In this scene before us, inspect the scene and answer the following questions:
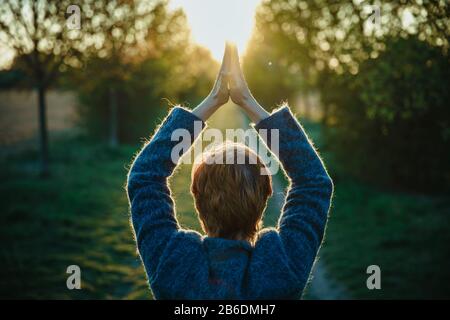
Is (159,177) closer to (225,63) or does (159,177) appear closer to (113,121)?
(225,63)

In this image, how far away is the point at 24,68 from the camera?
12219 mm

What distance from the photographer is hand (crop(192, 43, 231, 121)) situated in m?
1.94

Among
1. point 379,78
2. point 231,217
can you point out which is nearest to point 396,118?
point 379,78

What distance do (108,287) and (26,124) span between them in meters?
26.2

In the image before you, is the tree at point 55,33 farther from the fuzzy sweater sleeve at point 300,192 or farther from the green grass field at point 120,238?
the fuzzy sweater sleeve at point 300,192

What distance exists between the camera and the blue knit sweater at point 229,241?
65.8 inches

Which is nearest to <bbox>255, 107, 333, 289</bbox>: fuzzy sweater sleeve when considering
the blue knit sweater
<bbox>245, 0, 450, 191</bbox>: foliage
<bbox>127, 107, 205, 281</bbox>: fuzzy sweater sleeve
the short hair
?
the blue knit sweater

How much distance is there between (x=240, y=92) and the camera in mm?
1943

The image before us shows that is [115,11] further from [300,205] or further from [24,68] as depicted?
[300,205]

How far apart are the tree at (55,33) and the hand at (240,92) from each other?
33.3ft

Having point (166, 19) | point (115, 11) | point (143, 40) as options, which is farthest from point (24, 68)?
point (166, 19)

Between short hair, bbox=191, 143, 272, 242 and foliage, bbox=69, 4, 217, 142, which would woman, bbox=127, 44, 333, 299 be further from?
foliage, bbox=69, 4, 217, 142

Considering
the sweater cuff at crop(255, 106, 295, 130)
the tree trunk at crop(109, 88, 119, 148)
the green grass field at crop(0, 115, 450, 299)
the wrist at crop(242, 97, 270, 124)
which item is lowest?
the green grass field at crop(0, 115, 450, 299)

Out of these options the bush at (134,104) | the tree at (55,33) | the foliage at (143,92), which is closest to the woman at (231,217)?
the tree at (55,33)
